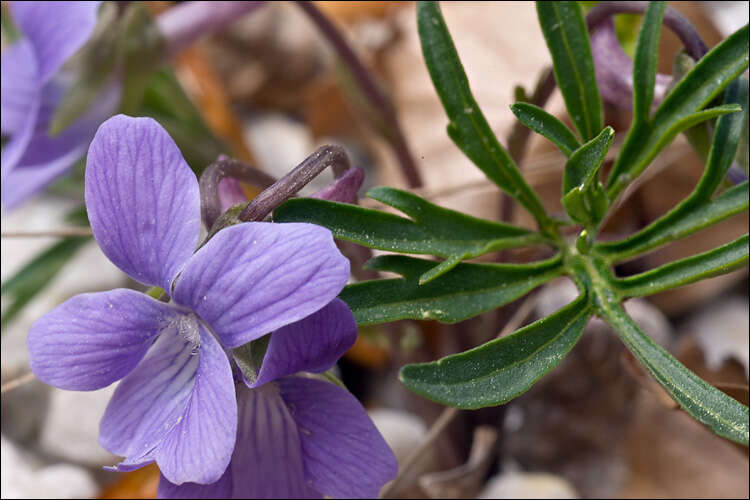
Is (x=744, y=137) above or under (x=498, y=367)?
above

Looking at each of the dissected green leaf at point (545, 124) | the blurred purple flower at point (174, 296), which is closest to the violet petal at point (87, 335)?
the blurred purple flower at point (174, 296)

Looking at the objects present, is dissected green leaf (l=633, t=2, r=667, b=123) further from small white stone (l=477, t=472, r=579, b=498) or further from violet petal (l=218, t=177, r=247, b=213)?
small white stone (l=477, t=472, r=579, b=498)

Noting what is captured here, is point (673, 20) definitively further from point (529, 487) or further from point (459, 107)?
point (529, 487)

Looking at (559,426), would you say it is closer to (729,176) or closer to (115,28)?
(729,176)

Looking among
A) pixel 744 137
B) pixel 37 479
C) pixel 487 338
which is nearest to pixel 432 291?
pixel 744 137

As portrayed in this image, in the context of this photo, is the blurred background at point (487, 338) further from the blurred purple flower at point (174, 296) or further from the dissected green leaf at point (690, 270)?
the blurred purple flower at point (174, 296)
